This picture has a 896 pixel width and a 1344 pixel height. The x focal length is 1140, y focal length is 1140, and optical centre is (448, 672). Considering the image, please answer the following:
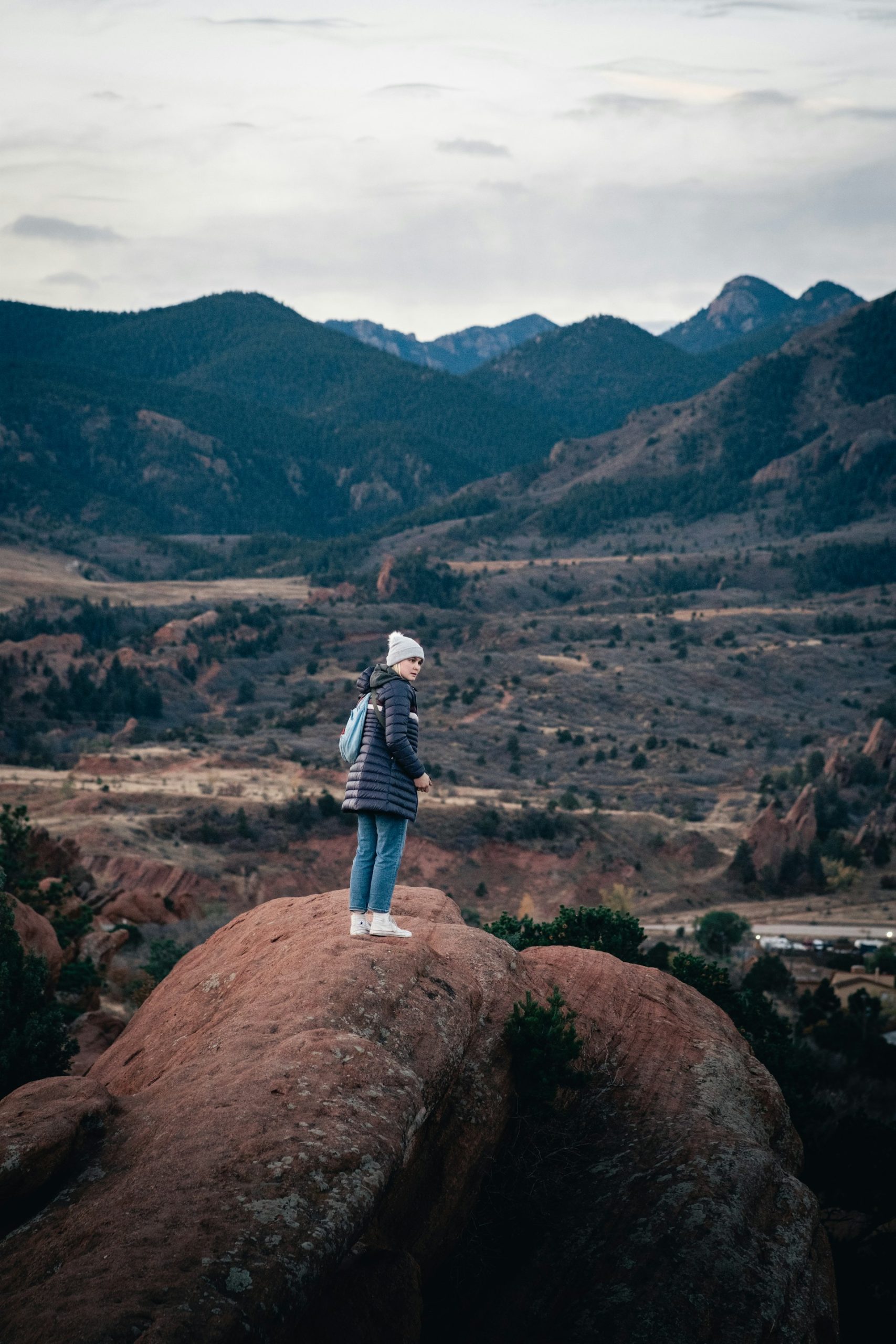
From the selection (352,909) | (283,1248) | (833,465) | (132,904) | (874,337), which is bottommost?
(132,904)

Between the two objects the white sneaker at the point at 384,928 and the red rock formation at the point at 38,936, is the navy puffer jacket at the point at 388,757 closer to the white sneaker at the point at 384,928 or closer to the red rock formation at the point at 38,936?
the white sneaker at the point at 384,928

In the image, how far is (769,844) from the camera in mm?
49562

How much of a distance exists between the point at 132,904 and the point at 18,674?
51.2 m

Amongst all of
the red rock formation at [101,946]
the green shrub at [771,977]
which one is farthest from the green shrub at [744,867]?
the red rock formation at [101,946]

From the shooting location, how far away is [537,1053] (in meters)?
9.04

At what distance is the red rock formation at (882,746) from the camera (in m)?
62.0

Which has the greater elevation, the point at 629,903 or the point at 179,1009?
the point at 179,1009

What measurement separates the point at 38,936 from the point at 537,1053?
10.8 m

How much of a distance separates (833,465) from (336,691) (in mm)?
100678

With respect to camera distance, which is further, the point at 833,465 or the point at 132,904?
the point at 833,465

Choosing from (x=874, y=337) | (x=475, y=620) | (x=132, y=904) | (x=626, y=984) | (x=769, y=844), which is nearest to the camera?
(x=626, y=984)

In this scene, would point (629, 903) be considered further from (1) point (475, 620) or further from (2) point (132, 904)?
(1) point (475, 620)

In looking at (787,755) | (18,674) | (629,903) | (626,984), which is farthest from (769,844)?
(18,674)

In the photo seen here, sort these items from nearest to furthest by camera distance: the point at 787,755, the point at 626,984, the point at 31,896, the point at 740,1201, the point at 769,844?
the point at 740,1201
the point at 626,984
the point at 31,896
the point at 769,844
the point at 787,755
